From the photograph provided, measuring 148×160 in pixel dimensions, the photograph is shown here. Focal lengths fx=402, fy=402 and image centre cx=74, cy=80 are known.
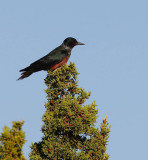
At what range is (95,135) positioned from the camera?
11289 mm

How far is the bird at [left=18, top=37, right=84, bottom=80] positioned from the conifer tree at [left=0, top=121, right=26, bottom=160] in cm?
679

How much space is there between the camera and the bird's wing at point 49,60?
16.2 m

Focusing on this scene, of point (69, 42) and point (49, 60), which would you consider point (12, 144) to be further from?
point (69, 42)

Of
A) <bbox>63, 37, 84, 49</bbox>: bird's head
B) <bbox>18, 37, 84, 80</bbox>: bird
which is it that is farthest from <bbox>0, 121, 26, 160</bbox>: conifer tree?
<bbox>63, 37, 84, 49</bbox>: bird's head

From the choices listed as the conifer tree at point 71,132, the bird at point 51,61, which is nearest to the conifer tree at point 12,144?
the conifer tree at point 71,132

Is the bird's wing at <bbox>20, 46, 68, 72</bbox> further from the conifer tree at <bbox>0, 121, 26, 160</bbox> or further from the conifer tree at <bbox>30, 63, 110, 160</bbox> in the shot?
the conifer tree at <bbox>0, 121, 26, 160</bbox>

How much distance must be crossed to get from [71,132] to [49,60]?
18.3ft

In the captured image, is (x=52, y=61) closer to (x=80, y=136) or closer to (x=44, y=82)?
(x=44, y=82)

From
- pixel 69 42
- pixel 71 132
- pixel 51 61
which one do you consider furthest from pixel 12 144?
pixel 69 42

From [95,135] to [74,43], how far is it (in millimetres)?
6986

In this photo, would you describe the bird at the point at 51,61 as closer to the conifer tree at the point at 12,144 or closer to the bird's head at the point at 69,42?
the bird's head at the point at 69,42

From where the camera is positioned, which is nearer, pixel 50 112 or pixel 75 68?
pixel 50 112

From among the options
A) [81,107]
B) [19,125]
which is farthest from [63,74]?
[19,125]

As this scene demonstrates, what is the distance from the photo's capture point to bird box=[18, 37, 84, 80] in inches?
639
